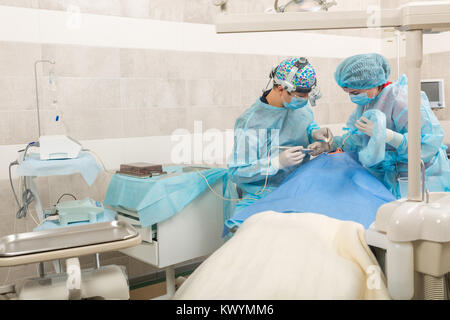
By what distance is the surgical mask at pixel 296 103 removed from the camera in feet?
6.18

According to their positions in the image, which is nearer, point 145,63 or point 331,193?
point 331,193

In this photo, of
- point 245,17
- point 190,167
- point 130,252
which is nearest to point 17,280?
point 130,252

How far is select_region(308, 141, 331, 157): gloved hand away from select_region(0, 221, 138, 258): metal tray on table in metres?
1.09

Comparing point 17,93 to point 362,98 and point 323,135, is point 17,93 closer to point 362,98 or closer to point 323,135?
point 323,135

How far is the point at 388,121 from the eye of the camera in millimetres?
1753

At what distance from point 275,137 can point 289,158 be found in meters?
0.17

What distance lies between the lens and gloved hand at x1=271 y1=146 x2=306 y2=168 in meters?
1.84

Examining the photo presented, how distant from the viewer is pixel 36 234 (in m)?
1.03

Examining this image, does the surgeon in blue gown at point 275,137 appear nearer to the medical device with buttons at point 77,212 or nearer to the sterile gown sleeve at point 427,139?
the sterile gown sleeve at point 427,139

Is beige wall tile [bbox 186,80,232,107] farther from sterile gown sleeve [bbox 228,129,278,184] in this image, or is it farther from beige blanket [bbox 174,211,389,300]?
beige blanket [bbox 174,211,389,300]

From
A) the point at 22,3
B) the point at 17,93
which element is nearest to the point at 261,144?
the point at 17,93

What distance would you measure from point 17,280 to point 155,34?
149cm
